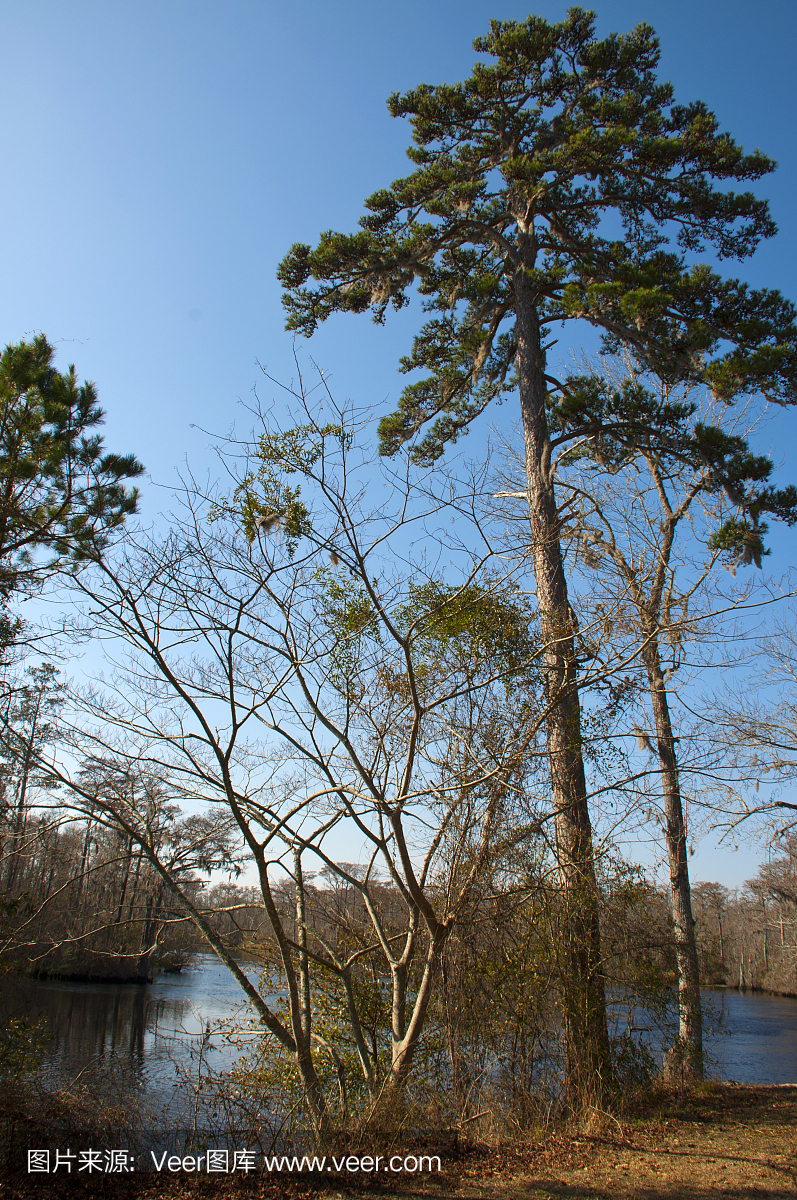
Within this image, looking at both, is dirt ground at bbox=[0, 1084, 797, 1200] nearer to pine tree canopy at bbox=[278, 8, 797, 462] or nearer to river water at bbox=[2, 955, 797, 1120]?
river water at bbox=[2, 955, 797, 1120]

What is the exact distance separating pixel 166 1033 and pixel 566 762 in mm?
12939

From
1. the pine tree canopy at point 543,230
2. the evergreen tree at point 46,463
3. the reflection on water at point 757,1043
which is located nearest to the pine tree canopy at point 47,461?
the evergreen tree at point 46,463

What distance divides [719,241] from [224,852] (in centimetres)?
921

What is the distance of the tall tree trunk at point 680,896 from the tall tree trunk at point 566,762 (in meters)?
1.04

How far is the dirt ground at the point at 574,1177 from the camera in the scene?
3781 millimetres

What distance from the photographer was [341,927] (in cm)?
602

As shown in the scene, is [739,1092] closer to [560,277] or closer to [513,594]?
[513,594]

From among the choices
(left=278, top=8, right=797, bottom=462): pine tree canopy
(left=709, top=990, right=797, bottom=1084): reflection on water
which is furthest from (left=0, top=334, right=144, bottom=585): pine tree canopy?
(left=709, top=990, right=797, bottom=1084): reflection on water

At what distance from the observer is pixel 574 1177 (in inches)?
163

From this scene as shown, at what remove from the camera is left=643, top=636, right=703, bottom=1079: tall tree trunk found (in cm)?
727

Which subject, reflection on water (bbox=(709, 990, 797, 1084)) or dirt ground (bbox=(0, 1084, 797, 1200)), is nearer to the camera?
dirt ground (bbox=(0, 1084, 797, 1200))

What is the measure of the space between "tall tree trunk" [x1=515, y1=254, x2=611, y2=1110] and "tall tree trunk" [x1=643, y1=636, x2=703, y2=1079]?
1.04 metres

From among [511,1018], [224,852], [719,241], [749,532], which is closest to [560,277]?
[719,241]

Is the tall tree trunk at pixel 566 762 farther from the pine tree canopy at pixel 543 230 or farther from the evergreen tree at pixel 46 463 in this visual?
the evergreen tree at pixel 46 463
